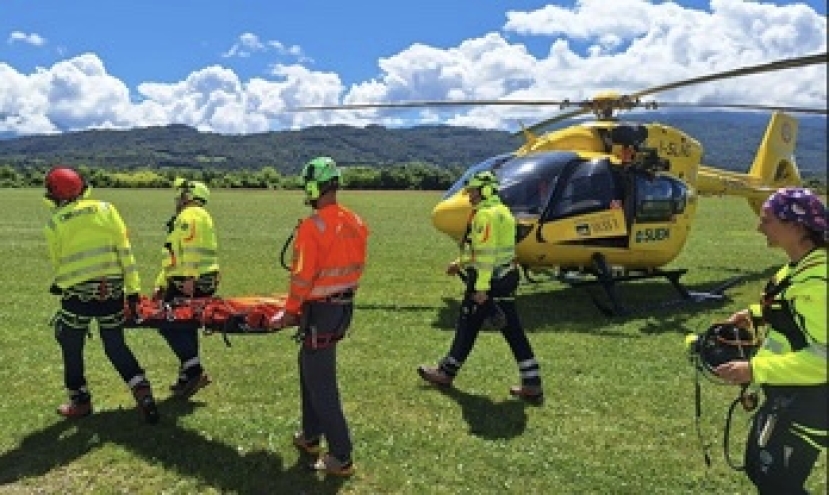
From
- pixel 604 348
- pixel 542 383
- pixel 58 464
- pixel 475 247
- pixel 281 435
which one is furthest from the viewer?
pixel 604 348

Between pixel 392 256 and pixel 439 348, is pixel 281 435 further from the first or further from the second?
pixel 392 256

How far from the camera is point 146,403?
22.9 feet

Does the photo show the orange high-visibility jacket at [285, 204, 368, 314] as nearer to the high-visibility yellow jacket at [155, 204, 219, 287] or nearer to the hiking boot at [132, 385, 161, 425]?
the hiking boot at [132, 385, 161, 425]

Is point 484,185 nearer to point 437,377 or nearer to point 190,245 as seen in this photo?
point 437,377

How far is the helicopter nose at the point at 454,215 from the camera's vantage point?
11.8m

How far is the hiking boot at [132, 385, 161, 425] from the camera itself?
22.9ft

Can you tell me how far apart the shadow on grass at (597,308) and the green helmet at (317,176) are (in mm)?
6541

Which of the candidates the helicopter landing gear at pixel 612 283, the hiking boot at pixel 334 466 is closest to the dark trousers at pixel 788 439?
the hiking boot at pixel 334 466

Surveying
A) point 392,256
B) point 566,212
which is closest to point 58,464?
point 566,212

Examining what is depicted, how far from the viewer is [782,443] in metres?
3.93

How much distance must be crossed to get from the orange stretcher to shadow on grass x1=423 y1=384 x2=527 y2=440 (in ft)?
6.94

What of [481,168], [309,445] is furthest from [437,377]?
[481,168]

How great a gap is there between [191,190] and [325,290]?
2773 millimetres

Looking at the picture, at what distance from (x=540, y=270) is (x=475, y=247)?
583cm
